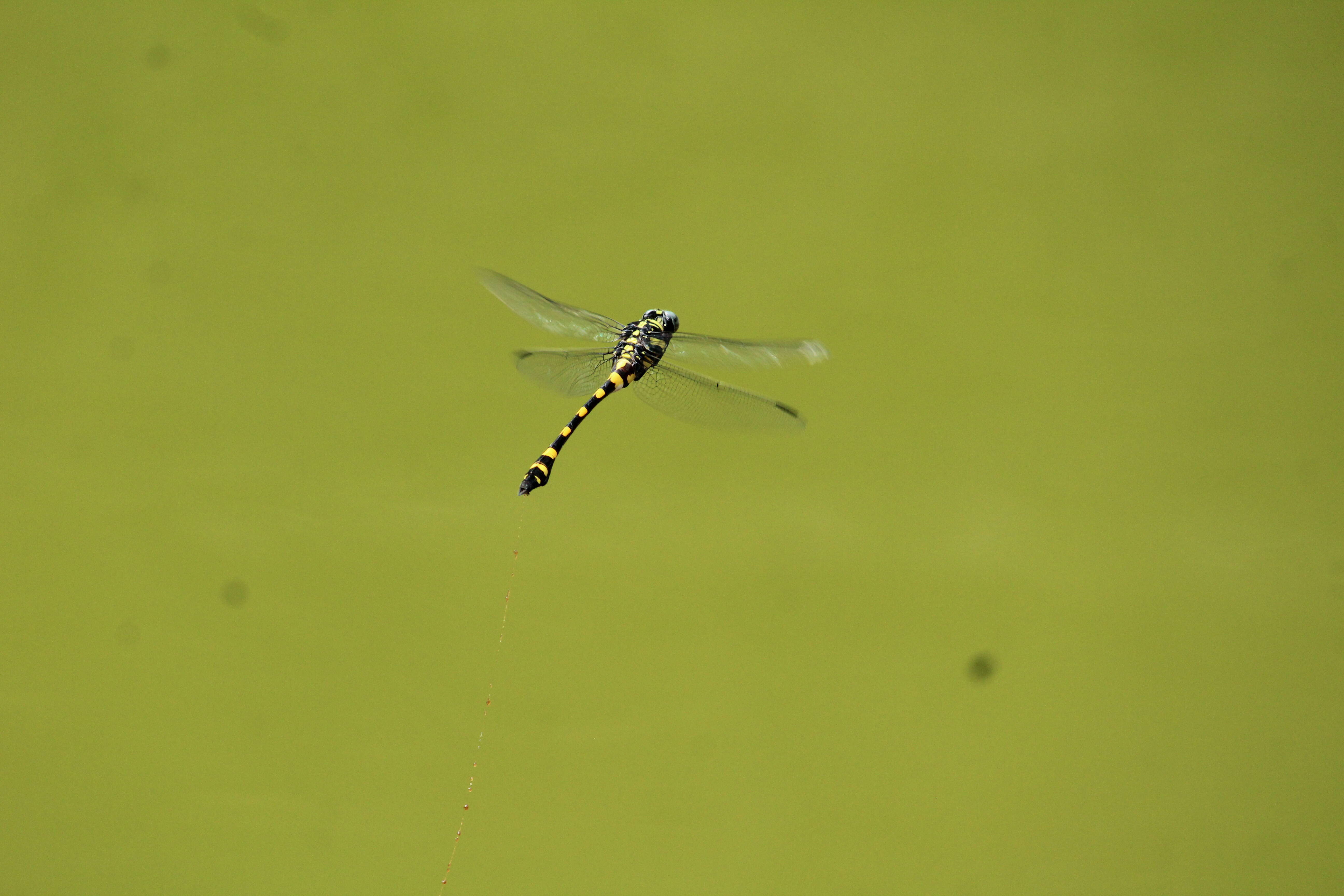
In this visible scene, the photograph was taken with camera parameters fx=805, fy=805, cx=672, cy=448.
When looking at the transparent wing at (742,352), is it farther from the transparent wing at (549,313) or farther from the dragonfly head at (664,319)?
the transparent wing at (549,313)

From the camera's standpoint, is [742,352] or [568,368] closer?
[742,352]

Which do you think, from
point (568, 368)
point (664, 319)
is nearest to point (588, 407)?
point (568, 368)

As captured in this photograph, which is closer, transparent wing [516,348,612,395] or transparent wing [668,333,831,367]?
transparent wing [668,333,831,367]

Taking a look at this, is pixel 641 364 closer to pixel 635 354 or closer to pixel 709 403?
pixel 635 354

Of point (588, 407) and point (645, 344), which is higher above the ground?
point (645, 344)

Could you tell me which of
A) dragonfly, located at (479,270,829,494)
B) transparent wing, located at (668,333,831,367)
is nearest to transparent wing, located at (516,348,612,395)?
dragonfly, located at (479,270,829,494)

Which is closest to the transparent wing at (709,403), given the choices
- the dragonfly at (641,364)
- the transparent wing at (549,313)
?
the dragonfly at (641,364)

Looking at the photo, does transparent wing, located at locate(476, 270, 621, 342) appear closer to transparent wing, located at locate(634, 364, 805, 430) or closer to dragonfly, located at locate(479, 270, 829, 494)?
dragonfly, located at locate(479, 270, 829, 494)
